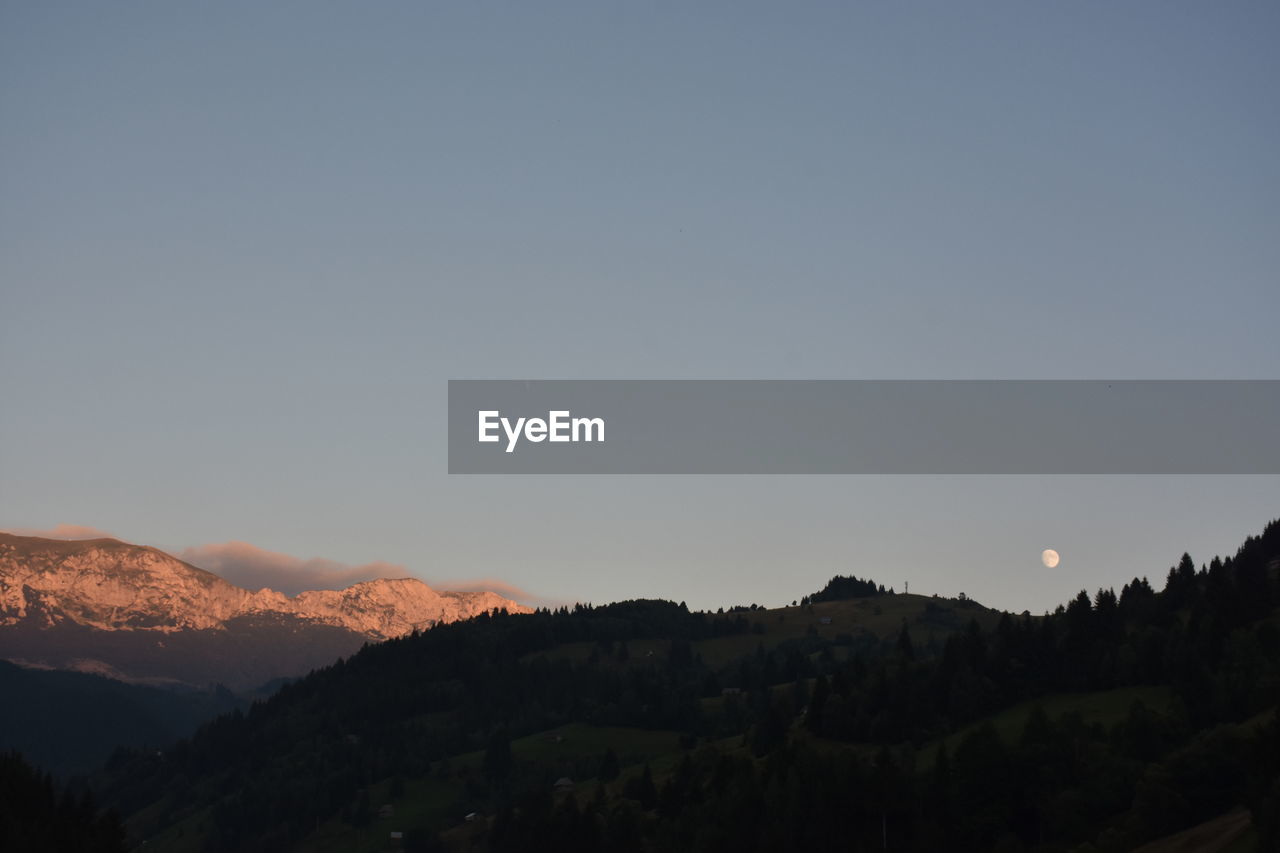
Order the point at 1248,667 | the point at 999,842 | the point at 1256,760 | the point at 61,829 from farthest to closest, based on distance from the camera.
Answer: the point at 1248,667, the point at 999,842, the point at 61,829, the point at 1256,760

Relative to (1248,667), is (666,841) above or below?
below

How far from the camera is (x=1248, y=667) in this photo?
19262cm

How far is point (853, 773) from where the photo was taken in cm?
17688

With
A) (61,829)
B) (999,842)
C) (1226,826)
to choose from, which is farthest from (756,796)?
(61,829)

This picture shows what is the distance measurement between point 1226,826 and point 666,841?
78.3 m

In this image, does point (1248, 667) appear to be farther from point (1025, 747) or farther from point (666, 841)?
point (666, 841)

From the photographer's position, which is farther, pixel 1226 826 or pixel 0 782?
pixel 0 782

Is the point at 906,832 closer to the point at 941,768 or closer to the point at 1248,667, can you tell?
the point at 941,768

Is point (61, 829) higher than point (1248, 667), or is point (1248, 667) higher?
point (1248, 667)

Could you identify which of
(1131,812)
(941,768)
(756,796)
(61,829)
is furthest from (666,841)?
(61,829)

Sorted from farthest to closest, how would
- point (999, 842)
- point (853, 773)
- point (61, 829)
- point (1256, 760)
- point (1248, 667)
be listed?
point (1248, 667) → point (853, 773) → point (999, 842) → point (61, 829) → point (1256, 760)

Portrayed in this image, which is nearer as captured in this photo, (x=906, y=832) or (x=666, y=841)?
(x=906, y=832)

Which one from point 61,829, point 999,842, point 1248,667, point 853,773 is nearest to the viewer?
point 61,829

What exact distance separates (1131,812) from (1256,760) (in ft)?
80.7
